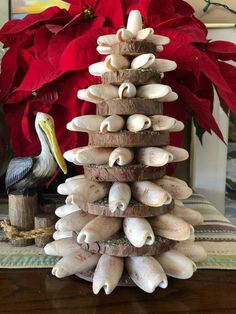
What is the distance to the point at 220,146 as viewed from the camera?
0.72m

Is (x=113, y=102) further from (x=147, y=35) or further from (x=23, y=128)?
(x=23, y=128)

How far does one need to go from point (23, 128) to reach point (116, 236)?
24 cm

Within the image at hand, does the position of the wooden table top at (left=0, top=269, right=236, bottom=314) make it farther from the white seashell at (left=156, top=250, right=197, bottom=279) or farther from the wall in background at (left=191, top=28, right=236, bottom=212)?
the wall in background at (left=191, top=28, right=236, bottom=212)

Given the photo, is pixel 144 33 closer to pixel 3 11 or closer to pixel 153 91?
pixel 153 91

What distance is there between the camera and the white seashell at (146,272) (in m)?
0.30

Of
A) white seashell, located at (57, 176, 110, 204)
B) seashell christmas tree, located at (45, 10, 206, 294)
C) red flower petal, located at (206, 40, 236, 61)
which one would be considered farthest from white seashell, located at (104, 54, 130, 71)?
red flower petal, located at (206, 40, 236, 61)

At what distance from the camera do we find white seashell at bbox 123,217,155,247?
1.00 ft

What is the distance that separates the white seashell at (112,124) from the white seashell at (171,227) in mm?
89

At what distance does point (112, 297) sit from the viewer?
31 centimetres

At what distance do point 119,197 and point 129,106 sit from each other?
8cm

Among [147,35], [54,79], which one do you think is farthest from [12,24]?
[147,35]

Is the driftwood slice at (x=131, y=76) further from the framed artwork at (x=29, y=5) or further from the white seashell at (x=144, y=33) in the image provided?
the framed artwork at (x=29, y=5)

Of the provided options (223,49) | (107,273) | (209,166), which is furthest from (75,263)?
(209,166)

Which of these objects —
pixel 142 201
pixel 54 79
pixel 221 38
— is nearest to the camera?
→ pixel 142 201
